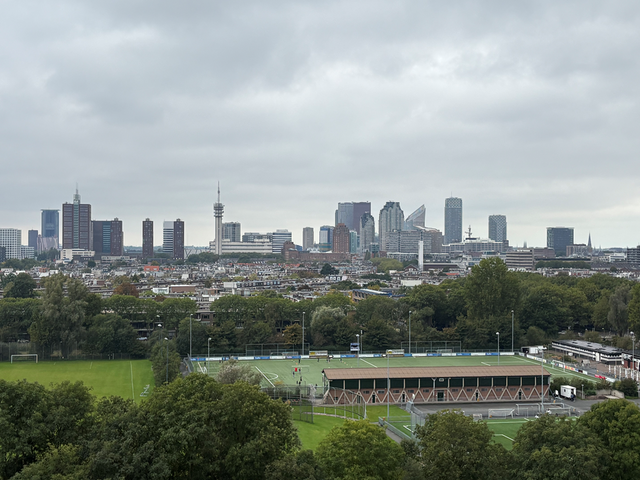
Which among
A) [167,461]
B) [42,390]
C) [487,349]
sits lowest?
[487,349]

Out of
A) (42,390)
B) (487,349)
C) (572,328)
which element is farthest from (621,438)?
(572,328)

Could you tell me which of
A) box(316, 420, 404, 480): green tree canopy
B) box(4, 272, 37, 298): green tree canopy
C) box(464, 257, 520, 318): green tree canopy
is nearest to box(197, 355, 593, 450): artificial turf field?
box(464, 257, 520, 318): green tree canopy

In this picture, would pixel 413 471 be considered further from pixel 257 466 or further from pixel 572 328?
pixel 572 328

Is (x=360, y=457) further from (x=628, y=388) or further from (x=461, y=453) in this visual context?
(x=628, y=388)

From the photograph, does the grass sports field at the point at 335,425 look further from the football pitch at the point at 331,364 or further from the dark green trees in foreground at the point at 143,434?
the dark green trees in foreground at the point at 143,434

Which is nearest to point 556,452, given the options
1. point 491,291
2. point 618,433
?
point 618,433
